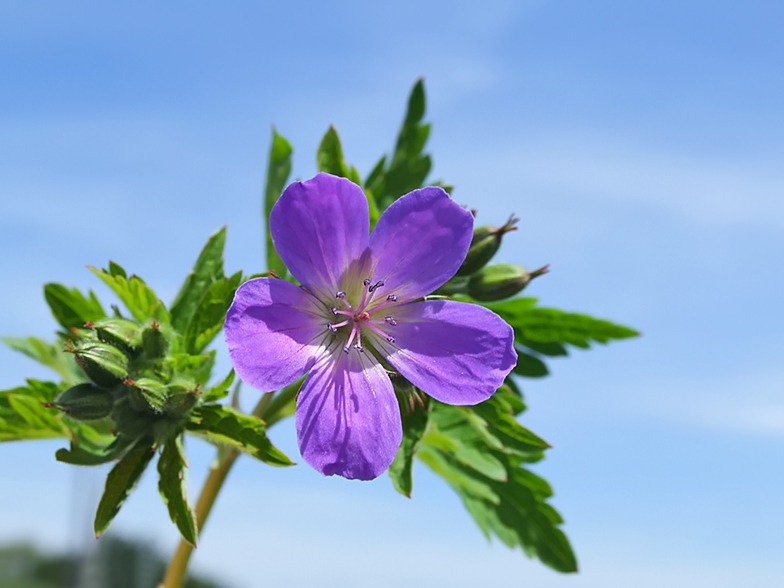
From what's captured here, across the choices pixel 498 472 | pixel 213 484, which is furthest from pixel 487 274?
pixel 213 484

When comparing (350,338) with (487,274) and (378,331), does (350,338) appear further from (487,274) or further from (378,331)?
(487,274)

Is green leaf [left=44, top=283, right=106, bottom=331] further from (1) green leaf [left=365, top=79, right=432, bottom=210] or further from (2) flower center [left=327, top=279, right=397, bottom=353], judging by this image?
(1) green leaf [left=365, top=79, right=432, bottom=210]

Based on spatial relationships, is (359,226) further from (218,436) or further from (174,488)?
(174,488)

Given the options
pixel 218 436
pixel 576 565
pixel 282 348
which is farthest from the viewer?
pixel 576 565

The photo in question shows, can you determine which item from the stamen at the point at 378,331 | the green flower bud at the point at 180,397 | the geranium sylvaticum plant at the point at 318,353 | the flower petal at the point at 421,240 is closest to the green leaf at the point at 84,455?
the geranium sylvaticum plant at the point at 318,353

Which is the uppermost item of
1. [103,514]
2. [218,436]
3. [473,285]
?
[473,285]

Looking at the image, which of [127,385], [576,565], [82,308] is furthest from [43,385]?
[576,565]

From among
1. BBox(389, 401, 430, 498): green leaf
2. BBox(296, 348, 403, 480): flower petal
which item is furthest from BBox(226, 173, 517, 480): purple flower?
BBox(389, 401, 430, 498): green leaf
